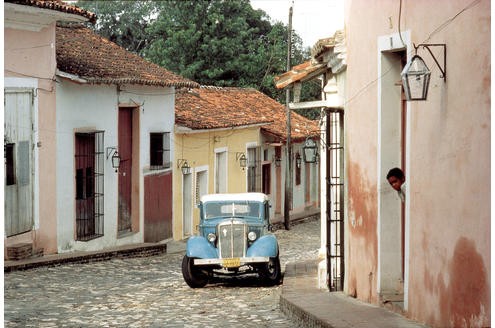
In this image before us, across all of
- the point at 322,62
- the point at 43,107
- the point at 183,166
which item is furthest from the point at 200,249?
the point at 183,166

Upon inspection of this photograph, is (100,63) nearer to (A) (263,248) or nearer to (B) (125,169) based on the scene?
(B) (125,169)

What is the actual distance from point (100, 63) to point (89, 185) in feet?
9.41

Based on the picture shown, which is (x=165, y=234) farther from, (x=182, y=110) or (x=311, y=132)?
(x=311, y=132)

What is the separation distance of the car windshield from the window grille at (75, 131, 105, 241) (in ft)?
14.8

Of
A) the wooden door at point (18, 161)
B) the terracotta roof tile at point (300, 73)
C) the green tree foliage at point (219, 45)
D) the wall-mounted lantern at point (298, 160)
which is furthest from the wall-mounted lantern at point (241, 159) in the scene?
the terracotta roof tile at point (300, 73)

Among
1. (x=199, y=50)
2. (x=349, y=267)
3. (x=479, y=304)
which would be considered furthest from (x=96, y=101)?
(x=199, y=50)

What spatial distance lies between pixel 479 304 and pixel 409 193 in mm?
2099

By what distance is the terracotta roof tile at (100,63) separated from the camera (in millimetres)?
20609

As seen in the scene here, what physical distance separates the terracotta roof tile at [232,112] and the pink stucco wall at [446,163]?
54.3ft

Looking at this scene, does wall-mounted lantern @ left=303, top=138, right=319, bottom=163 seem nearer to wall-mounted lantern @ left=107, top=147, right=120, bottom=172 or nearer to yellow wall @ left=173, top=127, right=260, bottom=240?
wall-mounted lantern @ left=107, top=147, right=120, bottom=172

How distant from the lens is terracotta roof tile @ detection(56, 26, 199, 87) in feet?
67.6

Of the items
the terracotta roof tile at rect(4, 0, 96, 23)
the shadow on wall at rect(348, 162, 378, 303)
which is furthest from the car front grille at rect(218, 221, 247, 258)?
the terracotta roof tile at rect(4, 0, 96, 23)

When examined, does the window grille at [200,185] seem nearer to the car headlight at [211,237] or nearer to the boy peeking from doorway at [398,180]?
the car headlight at [211,237]

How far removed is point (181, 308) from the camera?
1336 cm
